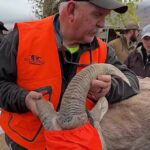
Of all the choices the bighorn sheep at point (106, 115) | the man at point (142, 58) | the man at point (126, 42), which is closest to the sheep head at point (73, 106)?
the bighorn sheep at point (106, 115)

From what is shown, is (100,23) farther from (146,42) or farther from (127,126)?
(146,42)

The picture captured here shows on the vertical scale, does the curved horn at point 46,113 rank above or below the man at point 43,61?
below

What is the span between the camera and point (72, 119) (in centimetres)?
409

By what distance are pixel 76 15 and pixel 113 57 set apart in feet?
2.52

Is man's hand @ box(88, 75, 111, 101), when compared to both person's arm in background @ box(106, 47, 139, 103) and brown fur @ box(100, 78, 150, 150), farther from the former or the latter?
brown fur @ box(100, 78, 150, 150)

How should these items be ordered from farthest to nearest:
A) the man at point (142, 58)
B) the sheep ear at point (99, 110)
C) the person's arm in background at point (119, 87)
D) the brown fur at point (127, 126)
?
the man at point (142, 58)
the brown fur at point (127, 126)
the person's arm in background at point (119, 87)
the sheep ear at point (99, 110)

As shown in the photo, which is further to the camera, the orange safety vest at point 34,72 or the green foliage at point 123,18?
the green foliage at point 123,18

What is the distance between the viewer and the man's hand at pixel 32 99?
4320mm

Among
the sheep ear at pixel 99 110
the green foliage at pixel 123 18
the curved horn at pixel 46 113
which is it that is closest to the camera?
the curved horn at pixel 46 113

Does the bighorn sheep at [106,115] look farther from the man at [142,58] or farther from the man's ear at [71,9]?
the man at [142,58]

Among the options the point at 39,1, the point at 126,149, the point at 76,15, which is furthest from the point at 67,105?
the point at 39,1

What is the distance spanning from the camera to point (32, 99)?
4.34m

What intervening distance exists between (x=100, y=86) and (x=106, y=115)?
28.7 inches

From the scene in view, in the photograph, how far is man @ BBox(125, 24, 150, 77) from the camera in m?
7.93
